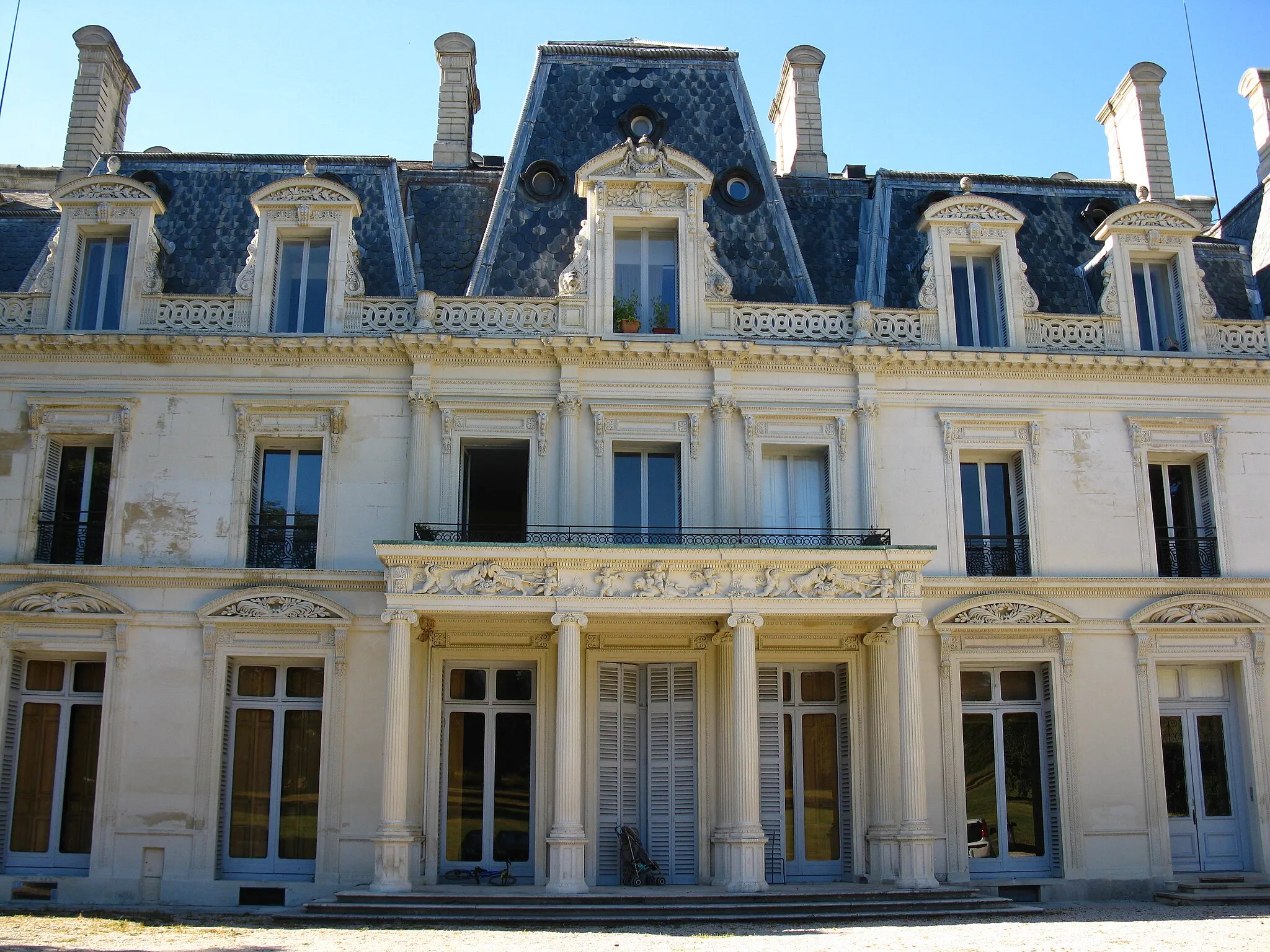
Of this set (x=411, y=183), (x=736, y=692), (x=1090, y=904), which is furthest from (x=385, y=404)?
(x=1090, y=904)

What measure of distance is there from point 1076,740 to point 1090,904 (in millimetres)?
2515

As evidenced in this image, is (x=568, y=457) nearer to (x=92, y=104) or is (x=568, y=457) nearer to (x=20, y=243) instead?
(x=20, y=243)

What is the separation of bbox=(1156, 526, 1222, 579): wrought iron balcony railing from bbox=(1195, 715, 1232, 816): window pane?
2.41 meters

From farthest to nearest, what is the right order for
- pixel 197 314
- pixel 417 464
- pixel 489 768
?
pixel 197 314
pixel 417 464
pixel 489 768

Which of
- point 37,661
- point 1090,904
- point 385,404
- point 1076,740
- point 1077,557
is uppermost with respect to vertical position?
point 385,404

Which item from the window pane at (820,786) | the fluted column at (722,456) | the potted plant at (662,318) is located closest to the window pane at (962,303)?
the fluted column at (722,456)

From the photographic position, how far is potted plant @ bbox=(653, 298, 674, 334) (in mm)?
20875

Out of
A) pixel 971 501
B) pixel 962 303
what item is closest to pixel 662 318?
pixel 962 303

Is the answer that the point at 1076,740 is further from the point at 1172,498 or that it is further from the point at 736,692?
the point at 736,692

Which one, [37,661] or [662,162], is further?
[662,162]

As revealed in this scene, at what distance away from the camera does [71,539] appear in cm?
1994

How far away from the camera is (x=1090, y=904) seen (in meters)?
18.5

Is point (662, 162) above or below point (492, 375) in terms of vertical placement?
above

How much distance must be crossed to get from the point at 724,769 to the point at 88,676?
1030cm
